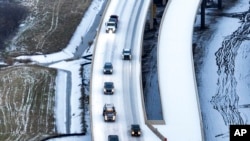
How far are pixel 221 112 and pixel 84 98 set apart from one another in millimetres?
17226

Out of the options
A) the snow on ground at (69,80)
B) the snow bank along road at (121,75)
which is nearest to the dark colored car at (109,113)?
the snow bank along road at (121,75)

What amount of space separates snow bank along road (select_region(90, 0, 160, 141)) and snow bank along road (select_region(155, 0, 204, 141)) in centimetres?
271

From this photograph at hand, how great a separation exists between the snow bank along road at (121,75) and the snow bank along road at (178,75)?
271 centimetres

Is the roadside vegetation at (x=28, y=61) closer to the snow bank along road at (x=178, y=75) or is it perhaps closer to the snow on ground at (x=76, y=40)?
the snow on ground at (x=76, y=40)

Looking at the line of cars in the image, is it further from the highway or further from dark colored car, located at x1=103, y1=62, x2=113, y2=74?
the highway

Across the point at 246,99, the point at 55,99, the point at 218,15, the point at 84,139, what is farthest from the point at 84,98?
the point at 218,15

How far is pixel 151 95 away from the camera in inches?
3127

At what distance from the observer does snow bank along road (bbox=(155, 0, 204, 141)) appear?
63.8 metres

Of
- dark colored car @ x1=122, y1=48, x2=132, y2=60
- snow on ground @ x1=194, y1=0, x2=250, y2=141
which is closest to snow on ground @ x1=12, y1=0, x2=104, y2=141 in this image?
dark colored car @ x1=122, y1=48, x2=132, y2=60

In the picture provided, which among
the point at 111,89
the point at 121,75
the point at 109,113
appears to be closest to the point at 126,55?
the point at 121,75

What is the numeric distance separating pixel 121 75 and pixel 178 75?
6.75 meters

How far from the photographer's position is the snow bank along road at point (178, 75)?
63.8 metres

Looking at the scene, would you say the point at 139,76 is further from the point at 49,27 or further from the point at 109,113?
the point at 49,27

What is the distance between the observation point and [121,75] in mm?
74312
